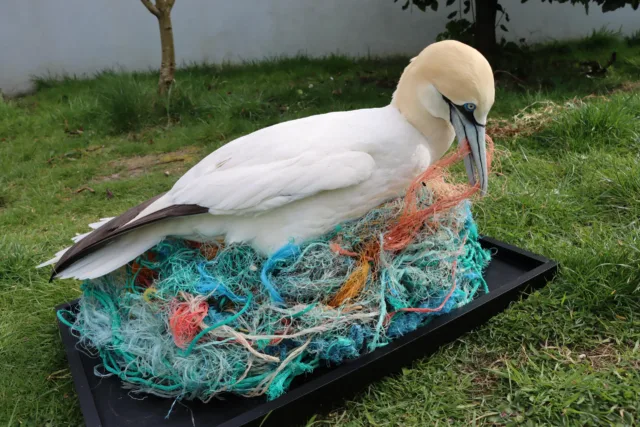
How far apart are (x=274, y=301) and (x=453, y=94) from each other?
675 mm

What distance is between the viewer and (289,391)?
1151 mm

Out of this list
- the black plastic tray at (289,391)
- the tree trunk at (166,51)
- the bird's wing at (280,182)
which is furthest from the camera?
the tree trunk at (166,51)

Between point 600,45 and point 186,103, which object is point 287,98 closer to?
point 186,103

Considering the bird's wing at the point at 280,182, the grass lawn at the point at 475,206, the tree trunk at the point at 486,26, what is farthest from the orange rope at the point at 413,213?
the tree trunk at the point at 486,26

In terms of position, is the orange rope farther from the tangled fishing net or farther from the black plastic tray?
the black plastic tray

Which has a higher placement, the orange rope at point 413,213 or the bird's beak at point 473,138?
the bird's beak at point 473,138

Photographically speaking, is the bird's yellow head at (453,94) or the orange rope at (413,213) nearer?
the bird's yellow head at (453,94)

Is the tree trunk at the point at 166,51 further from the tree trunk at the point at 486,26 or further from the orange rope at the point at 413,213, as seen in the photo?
the orange rope at the point at 413,213

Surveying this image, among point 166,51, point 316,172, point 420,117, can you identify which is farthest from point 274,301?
point 166,51

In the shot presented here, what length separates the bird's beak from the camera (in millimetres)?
1274

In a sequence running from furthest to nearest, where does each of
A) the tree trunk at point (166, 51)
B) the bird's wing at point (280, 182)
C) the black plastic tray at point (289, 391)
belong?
the tree trunk at point (166, 51) → the bird's wing at point (280, 182) → the black plastic tray at point (289, 391)

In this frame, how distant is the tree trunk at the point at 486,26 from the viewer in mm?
3654

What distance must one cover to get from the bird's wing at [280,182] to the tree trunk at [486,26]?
2.93m

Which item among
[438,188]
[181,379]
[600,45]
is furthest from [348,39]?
[181,379]
